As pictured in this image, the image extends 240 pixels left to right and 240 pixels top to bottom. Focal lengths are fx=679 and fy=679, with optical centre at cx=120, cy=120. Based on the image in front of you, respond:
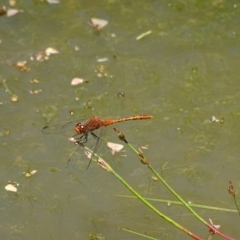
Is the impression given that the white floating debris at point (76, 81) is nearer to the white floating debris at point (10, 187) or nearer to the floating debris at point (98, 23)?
the floating debris at point (98, 23)

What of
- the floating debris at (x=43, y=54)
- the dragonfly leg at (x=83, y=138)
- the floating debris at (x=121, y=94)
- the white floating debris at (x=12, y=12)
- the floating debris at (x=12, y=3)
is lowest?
the floating debris at (x=121, y=94)

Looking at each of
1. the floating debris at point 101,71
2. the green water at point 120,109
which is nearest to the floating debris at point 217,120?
the green water at point 120,109

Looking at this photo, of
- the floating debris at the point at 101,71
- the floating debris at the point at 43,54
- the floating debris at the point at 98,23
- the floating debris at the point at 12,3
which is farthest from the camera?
the floating debris at the point at 12,3

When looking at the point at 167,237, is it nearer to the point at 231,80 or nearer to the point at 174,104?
the point at 174,104

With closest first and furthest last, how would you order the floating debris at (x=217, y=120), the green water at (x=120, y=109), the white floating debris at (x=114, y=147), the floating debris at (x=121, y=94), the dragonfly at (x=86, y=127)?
the dragonfly at (x=86, y=127) < the green water at (x=120, y=109) < the white floating debris at (x=114, y=147) < the floating debris at (x=217, y=120) < the floating debris at (x=121, y=94)

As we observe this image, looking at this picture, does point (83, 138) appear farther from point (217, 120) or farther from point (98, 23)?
point (98, 23)

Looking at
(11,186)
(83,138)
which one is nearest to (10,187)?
(11,186)

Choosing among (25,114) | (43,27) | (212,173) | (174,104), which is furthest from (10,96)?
(212,173)
